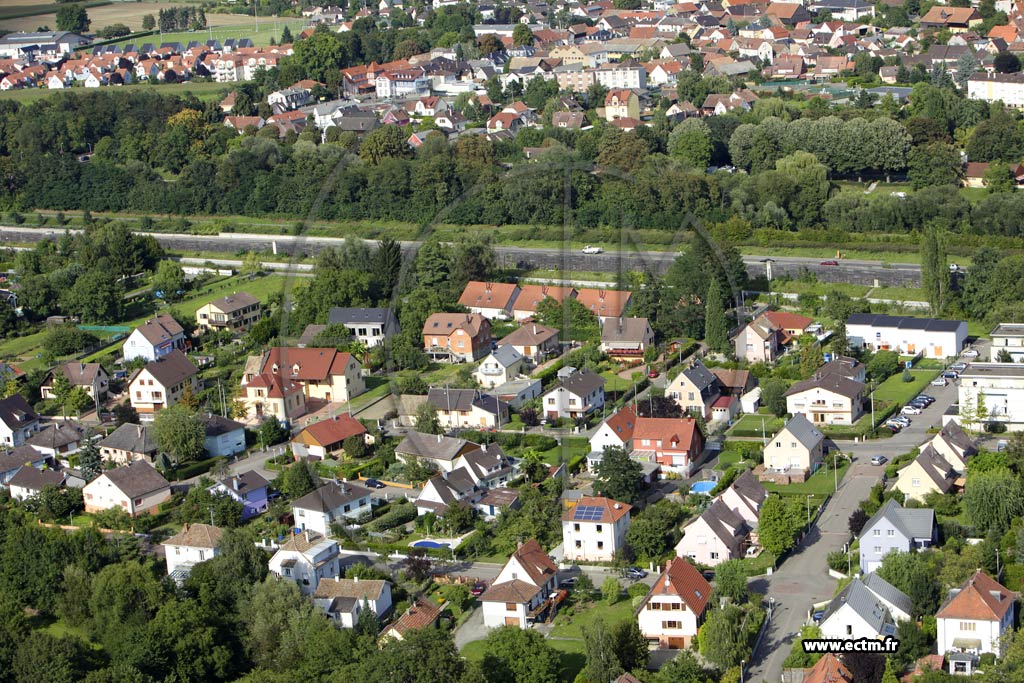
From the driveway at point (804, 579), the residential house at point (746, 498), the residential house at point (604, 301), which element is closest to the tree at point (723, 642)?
the driveway at point (804, 579)

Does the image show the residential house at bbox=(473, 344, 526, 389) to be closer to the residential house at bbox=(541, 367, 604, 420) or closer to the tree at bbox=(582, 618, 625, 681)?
the residential house at bbox=(541, 367, 604, 420)

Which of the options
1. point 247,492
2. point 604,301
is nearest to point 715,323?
point 604,301

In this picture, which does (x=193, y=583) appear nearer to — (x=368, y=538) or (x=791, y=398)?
(x=368, y=538)

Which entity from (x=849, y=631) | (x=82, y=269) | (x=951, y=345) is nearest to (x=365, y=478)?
(x=849, y=631)

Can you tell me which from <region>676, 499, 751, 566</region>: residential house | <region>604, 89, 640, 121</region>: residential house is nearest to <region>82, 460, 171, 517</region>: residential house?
<region>676, 499, 751, 566</region>: residential house

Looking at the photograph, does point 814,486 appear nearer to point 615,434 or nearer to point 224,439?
point 615,434

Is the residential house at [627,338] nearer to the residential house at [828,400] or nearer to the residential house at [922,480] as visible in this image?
the residential house at [828,400]
